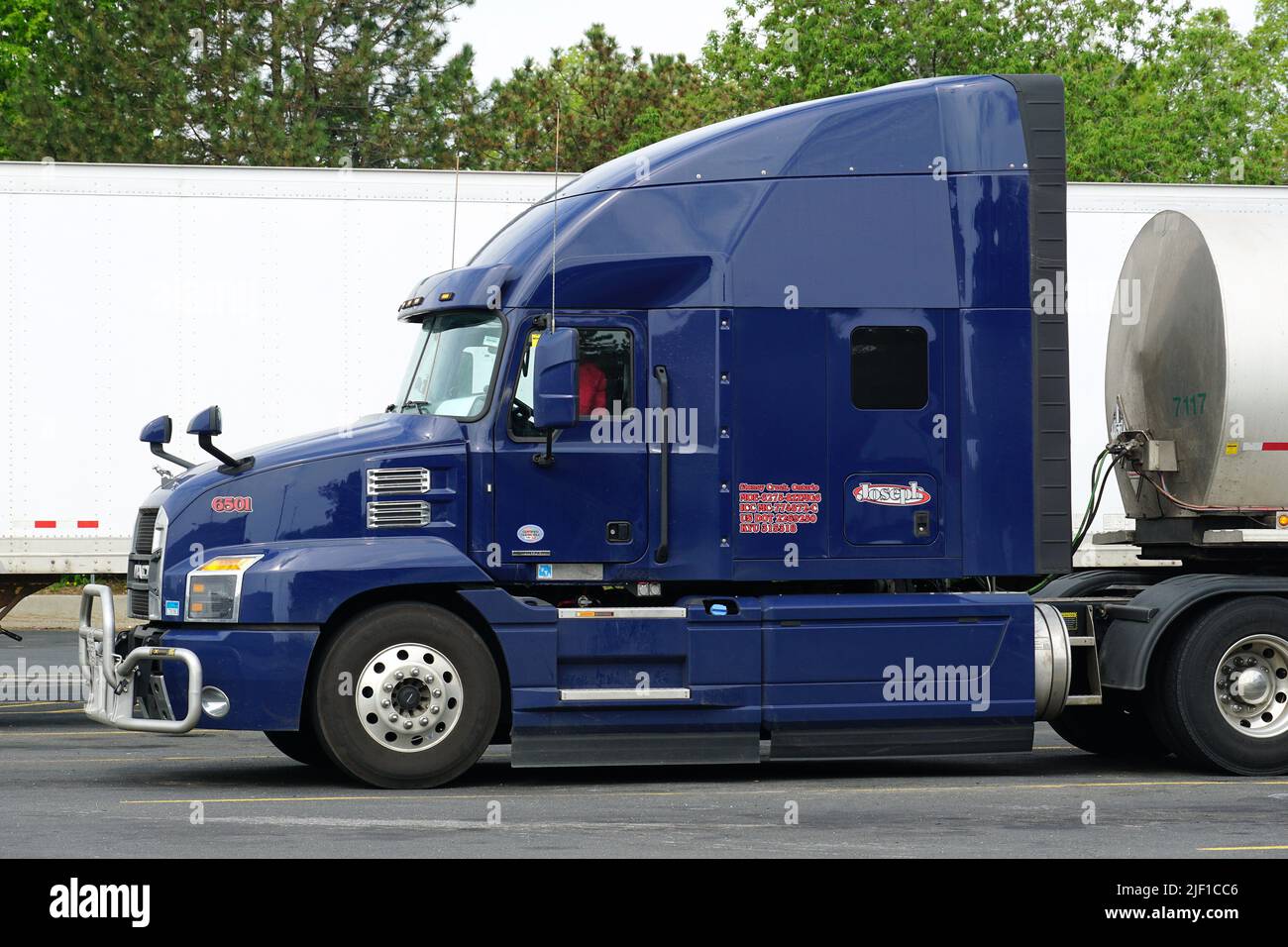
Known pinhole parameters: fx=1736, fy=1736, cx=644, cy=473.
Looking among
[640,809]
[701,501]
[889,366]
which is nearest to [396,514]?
[701,501]

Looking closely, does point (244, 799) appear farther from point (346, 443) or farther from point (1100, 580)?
point (1100, 580)

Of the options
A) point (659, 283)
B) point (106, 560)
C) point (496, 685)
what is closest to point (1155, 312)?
point (659, 283)

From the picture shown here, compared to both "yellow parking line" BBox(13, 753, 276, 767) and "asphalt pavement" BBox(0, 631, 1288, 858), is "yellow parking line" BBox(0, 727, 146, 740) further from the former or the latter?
"yellow parking line" BBox(13, 753, 276, 767)

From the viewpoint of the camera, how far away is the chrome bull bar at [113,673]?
960 cm

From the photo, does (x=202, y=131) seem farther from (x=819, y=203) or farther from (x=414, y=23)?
(x=819, y=203)

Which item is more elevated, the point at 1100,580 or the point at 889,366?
the point at 889,366

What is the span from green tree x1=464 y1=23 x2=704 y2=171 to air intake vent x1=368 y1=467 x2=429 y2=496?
30.7 m

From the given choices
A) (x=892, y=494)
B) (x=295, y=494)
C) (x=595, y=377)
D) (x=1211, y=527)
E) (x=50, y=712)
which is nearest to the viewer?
(x=295, y=494)

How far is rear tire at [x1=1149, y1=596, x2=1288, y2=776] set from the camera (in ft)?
34.9

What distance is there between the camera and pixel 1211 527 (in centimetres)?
1117

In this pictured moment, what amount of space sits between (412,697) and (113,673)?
1781 millimetres

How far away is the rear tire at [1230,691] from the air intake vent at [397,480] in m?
4.73
